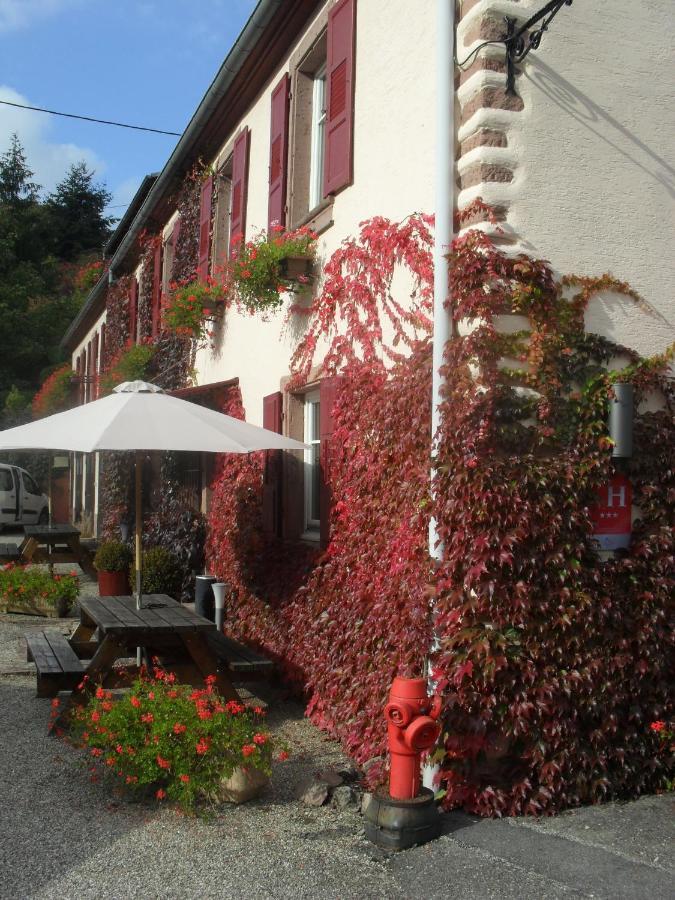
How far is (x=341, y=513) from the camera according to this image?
652cm

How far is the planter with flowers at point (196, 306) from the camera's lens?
33.7ft

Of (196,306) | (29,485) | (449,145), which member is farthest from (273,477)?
(29,485)

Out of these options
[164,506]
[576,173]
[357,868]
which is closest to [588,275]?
[576,173]

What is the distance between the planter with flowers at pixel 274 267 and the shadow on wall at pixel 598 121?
8.65 ft

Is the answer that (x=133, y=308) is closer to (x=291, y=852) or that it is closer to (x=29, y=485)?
(x=29, y=485)

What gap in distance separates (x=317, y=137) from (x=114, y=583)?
597 centimetres

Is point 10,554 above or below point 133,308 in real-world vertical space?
below

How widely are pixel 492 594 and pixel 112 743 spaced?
2000 millimetres

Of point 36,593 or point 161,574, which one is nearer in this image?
point 36,593

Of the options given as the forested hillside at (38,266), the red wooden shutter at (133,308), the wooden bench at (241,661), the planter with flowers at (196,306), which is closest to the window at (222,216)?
the planter with flowers at (196,306)

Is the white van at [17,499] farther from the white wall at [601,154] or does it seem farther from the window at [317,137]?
the white wall at [601,154]

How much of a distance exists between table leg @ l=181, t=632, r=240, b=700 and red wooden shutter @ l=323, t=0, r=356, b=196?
3330 millimetres

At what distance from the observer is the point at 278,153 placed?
852 cm

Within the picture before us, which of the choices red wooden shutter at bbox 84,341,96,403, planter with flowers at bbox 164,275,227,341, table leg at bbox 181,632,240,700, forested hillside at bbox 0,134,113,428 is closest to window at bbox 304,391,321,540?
table leg at bbox 181,632,240,700
